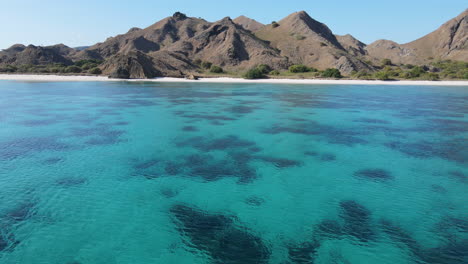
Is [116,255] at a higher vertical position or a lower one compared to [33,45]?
lower

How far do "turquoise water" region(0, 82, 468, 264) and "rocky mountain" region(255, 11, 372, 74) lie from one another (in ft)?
324

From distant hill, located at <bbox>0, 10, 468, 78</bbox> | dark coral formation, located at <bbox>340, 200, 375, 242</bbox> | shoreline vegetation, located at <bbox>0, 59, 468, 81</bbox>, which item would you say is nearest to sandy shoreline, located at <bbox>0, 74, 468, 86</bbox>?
shoreline vegetation, located at <bbox>0, 59, 468, 81</bbox>

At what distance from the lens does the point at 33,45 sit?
432 feet

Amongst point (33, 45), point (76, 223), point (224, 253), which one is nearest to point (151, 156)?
point (76, 223)

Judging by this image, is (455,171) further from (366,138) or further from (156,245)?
(156,245)

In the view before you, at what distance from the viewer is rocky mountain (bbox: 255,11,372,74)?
389 ft

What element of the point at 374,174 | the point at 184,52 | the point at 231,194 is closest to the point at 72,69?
the point at 184,52

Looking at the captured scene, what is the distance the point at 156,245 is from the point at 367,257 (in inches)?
278

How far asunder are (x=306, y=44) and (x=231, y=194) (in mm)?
144728

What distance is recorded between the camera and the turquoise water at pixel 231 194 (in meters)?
9.39

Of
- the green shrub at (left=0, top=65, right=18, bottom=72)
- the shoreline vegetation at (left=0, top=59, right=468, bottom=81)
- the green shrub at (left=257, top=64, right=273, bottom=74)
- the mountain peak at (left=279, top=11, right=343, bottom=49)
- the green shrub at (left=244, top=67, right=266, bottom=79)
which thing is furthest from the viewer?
the mountain peak at (left=279, top=11, right=343, bottom=49)

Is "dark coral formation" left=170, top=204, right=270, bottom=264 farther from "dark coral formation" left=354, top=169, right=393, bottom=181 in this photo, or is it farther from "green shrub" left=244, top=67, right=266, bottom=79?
"green shrub" left=244, top=67, right=266, bottom=79

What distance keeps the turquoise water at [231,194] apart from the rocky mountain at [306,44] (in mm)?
98817

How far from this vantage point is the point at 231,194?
13398mm
